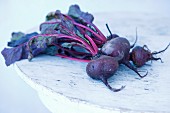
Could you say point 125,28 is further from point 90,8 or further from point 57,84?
point 90,8

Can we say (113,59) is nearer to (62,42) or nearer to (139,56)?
(139,56)

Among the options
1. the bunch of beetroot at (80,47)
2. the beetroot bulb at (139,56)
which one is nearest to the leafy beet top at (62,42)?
the bunch of beetroot at (80,47)

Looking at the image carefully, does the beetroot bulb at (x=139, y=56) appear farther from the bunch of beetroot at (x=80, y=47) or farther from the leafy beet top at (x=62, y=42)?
the leafy beet top at (x=62, y=42)

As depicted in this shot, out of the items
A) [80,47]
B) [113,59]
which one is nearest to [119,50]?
[113,59]

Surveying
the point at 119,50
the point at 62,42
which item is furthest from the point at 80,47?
the point at 119,50

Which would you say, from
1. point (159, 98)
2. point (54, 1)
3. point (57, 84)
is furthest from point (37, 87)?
point (54, 1)

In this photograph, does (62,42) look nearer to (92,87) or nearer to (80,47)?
(80,47)

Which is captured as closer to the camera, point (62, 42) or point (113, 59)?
point (113, 59)

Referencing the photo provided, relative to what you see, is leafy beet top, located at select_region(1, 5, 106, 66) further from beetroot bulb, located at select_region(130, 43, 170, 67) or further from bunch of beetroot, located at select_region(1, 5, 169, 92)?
beetroot bulb, located at select_region(130, 43, 170, 67)
